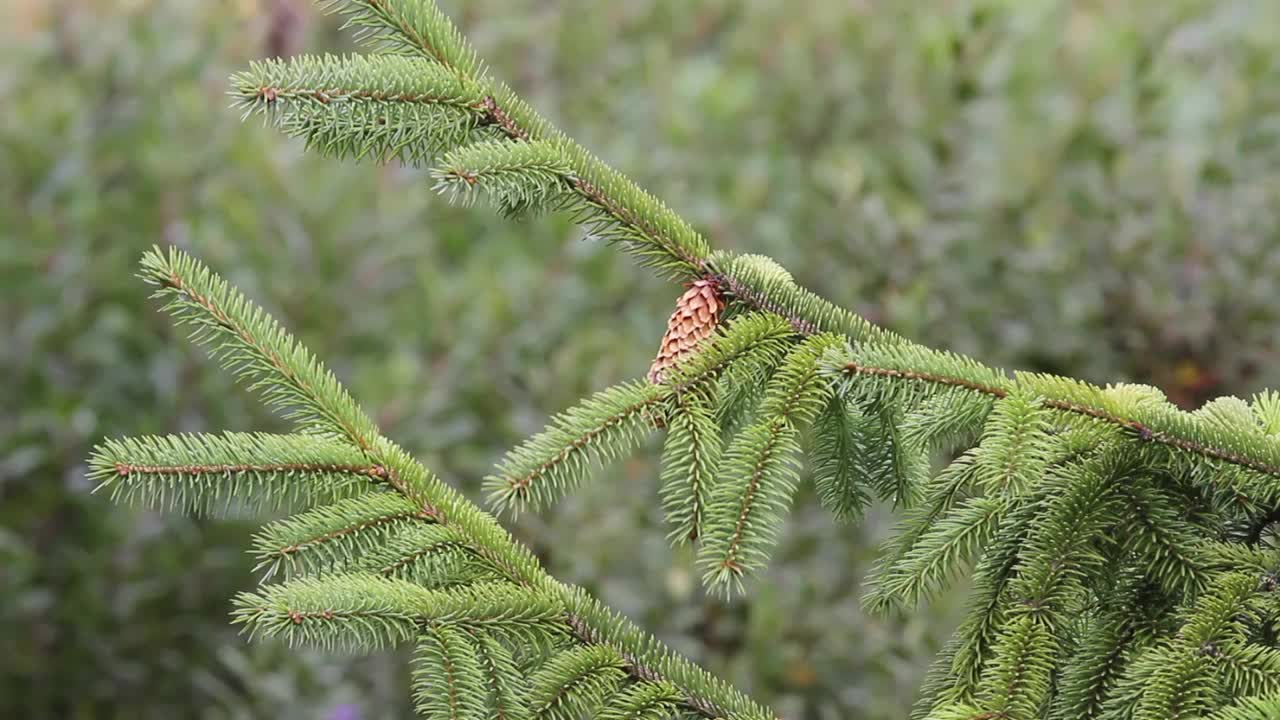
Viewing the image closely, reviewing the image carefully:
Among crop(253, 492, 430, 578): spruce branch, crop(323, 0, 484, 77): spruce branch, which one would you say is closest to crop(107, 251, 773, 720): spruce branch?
crop(253, 492, 430, 578): spruce branch

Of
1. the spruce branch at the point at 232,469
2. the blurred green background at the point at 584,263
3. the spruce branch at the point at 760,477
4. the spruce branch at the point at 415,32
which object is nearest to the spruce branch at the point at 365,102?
the spruce branch at the point at 415,32

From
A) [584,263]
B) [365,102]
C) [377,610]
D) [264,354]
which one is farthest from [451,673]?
[584,263]

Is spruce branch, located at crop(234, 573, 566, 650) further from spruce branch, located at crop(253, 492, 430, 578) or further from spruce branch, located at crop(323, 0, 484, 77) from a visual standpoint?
spruce branch, located at crop(323, 0, 484, 77)

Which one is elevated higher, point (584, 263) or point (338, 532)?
point (584, 263)

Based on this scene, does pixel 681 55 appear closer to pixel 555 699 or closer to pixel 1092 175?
pixel 1092 175

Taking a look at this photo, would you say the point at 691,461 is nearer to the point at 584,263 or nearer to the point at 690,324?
the point at 690,324

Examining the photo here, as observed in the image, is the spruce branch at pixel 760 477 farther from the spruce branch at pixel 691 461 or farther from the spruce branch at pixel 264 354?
the spruce branch at pixel 264 354
